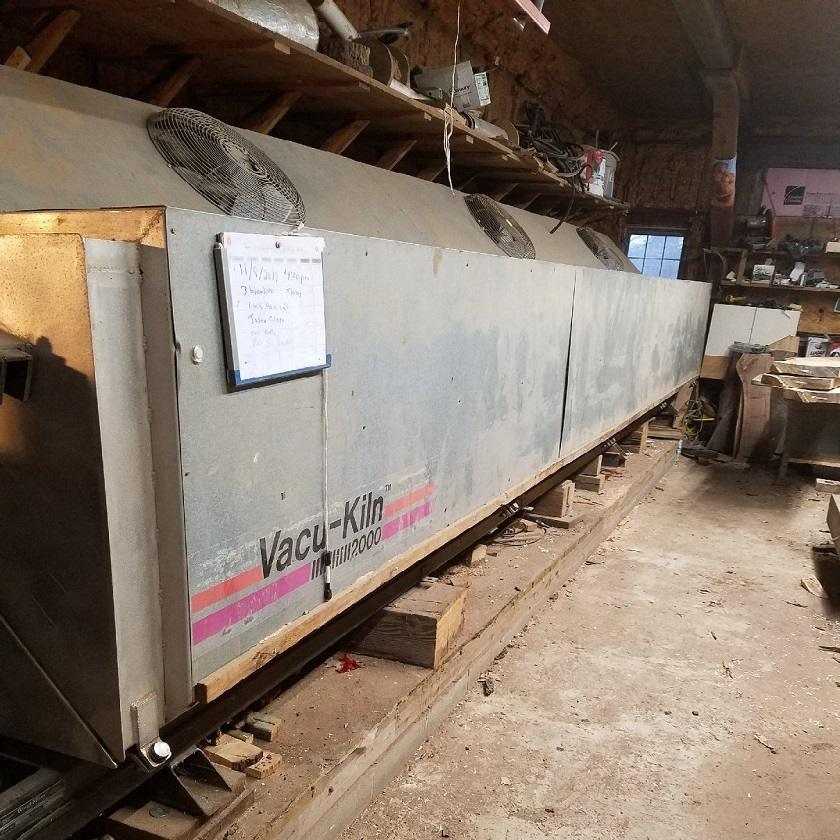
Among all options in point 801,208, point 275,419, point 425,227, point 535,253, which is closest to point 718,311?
point 801,208

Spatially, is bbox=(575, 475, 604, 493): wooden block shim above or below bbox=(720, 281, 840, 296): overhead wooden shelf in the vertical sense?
below

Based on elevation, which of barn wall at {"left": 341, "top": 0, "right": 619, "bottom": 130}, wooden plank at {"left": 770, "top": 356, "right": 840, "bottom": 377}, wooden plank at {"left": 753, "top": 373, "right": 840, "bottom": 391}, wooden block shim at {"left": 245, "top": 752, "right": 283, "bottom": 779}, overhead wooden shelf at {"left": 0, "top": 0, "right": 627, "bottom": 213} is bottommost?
wooden block shim at {"left": 245, "top": 752, "right": 283, "bottom": 779}

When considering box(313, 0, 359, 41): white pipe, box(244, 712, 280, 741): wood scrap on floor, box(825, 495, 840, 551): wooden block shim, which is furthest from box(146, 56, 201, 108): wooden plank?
box(825, 495, 840, 551): wooden block shim

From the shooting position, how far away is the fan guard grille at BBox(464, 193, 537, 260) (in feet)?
12.3

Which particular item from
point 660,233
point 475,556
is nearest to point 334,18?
point 475,556

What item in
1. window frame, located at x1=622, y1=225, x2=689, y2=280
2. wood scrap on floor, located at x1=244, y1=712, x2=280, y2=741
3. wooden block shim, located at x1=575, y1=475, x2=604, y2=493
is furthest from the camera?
window frame, located at x1=622, y1=225, x2=689, y2=280

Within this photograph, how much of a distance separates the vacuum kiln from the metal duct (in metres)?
0.41

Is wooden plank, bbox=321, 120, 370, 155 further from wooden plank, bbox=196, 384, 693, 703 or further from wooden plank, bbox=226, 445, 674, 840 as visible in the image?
wooden plank, bbox=226, 445, 674, 840

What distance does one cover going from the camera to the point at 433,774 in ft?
6.34

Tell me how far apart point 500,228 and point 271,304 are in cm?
281

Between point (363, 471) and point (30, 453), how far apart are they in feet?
2.65

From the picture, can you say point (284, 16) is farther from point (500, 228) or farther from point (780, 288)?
point (780, 288)

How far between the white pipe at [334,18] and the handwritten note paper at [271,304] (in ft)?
6.37

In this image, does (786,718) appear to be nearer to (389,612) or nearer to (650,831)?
(650,831)
